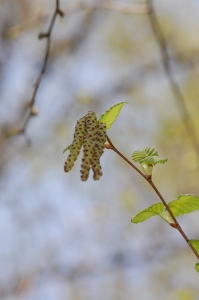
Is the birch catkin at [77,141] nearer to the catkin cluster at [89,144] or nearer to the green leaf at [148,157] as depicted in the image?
the catkin cluster at [89,144]

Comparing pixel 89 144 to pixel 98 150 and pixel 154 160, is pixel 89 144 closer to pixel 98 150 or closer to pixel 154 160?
pixel 98 150

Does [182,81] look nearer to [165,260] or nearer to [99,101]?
[99,101]

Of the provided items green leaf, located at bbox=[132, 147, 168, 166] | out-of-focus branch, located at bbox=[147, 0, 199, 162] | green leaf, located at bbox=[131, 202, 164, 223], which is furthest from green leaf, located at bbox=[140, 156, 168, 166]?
out-of-focus branch, located at bbox=[147, 0, 199, 162]

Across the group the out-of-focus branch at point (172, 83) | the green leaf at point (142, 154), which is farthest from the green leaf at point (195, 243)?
the out-of-focus branch at point (172, 83)

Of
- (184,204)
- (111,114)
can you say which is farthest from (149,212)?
(111,114)

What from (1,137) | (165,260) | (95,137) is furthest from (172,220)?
(165,260)

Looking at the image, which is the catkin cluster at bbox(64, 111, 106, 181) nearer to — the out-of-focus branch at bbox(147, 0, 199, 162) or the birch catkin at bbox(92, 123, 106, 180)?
the birch catkin at bbox(92, 123, 106, 180)
